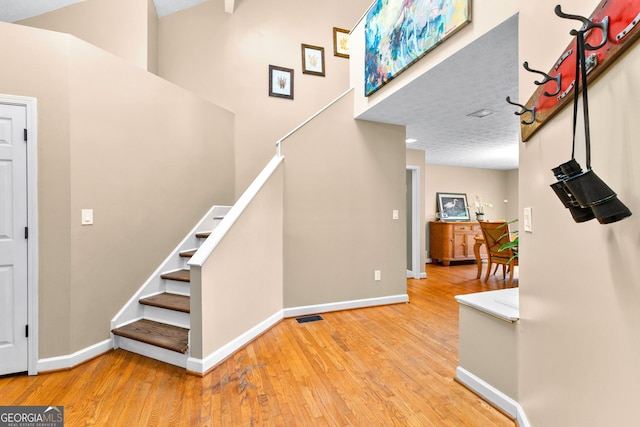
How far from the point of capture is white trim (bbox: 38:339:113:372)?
2.09 metres

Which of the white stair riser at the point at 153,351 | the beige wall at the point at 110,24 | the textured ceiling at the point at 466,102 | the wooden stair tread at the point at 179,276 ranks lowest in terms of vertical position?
the white stair riser at the point at 153,351

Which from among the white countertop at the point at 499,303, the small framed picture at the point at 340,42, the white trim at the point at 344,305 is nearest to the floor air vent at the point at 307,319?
the white trim at the point at 344,305

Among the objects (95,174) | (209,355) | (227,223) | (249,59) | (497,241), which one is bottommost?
(209,355)

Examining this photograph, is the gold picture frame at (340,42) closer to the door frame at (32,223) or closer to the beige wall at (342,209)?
the beige wall at (342,209)

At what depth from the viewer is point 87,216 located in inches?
89.0

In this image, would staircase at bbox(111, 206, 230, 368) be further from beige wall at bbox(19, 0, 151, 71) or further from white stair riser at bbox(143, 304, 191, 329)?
beige wall at bbox(19, 0, 151, 71)

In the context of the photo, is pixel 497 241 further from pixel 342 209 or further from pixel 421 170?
pixel 342 209

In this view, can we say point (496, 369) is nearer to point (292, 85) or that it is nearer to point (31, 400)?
point (31, 400)

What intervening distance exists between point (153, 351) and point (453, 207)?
21.1ft

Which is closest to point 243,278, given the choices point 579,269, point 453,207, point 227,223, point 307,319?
point 227,223

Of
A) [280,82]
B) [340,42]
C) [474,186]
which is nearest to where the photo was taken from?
[280,82]

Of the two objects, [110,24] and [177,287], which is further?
[110,24]

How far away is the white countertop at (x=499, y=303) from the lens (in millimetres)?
1624

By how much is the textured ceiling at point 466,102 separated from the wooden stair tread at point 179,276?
252cm
